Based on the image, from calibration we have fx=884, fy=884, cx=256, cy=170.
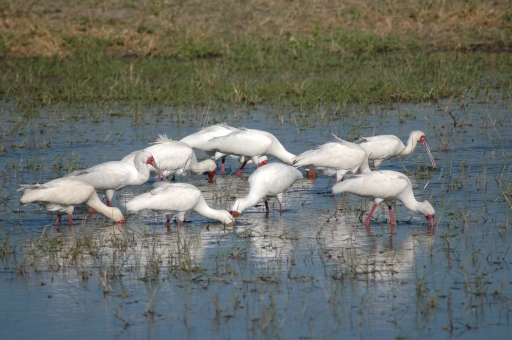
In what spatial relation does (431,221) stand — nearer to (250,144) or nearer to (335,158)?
(335,158)

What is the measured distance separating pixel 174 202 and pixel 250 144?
2.74 meters

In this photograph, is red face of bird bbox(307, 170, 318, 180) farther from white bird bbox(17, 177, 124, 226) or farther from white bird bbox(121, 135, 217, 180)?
white bird bbox(17, 177, 124, 226)

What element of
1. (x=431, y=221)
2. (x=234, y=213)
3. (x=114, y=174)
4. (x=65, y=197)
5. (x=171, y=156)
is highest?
(x=171, y=156)

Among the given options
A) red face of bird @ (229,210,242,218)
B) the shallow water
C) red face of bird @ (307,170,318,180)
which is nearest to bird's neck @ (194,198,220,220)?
the shallow water

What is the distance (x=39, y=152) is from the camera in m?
11.9

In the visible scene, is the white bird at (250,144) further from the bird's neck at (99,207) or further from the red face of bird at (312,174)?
the bird's neck at (99,207)

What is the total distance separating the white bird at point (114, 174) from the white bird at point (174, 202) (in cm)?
86

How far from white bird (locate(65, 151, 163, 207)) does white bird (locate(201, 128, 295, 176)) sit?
1.53 meters

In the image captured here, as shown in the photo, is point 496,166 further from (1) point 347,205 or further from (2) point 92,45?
(2) point 92,45

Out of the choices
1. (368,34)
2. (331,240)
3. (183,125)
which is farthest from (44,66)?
(331,240)

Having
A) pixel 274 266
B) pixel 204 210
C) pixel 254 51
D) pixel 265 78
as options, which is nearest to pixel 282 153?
pixel 204 210

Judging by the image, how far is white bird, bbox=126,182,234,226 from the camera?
8344 mm

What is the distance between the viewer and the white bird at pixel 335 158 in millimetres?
9961

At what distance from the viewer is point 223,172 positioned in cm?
1168
